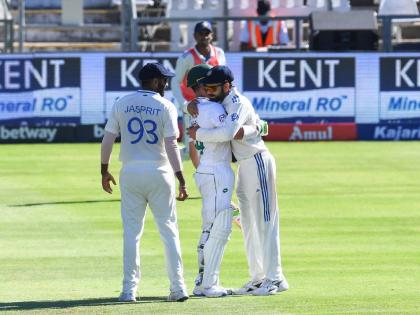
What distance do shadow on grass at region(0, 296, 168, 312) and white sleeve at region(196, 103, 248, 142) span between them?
4.26 ft

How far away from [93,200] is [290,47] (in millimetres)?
11654

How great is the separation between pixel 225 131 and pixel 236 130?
0.30ft

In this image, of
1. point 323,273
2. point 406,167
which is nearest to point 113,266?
point 323,273

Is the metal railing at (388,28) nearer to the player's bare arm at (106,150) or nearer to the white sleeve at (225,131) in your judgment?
the white sleeve at (225,131)

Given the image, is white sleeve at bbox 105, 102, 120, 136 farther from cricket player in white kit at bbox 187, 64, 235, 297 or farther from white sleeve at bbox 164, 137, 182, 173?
cricket player in white kit at bbox 187, 64, 235, 297

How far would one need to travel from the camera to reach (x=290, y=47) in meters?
28.5

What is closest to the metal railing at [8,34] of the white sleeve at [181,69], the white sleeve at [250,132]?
the white sleeve at [181,69]

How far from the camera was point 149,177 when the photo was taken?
10539 millimetres

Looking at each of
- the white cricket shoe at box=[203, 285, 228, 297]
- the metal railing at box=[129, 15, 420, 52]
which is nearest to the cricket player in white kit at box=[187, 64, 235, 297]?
the white cricket shoe at box=[203, 285, 228, 297]

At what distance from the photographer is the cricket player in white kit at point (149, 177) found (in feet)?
34.6

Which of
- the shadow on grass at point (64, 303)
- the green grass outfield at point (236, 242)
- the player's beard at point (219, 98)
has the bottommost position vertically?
the green grass outfield at point (236, 242)

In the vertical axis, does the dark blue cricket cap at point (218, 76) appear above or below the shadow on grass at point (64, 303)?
above

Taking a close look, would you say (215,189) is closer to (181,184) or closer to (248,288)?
(181,184)

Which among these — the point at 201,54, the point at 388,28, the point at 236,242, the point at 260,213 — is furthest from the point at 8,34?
the point at 260,213
